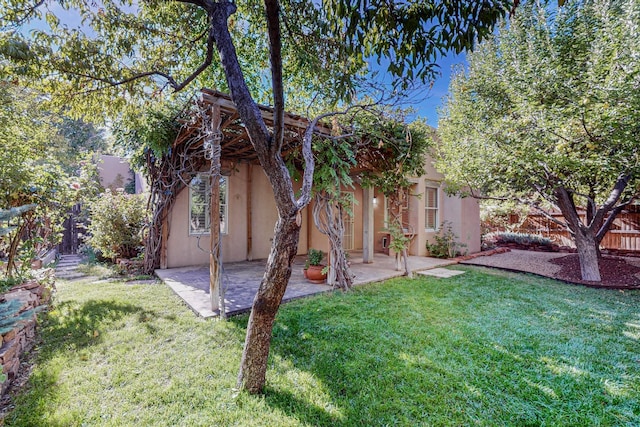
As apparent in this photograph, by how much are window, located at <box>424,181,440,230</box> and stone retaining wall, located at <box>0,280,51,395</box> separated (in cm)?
923

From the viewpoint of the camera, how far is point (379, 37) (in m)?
2.68

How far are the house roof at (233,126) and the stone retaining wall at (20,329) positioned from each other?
3.11 m

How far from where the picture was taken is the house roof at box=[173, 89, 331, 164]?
13.3 ft

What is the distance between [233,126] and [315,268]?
10.6 feet

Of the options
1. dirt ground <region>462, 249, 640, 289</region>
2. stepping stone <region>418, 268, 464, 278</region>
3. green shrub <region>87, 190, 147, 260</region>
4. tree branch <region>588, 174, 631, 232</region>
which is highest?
tree branch <region>588, 174, 631, 232</region>

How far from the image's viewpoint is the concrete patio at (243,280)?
4379mm

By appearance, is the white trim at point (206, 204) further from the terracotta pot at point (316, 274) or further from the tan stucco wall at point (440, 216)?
the tan stucco wall at point (440, 216)

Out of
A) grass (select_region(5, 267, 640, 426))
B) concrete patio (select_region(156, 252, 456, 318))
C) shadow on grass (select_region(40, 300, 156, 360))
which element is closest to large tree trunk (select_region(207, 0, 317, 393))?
grass (select_region(5, 267, 640, 426))

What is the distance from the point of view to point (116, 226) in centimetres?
707

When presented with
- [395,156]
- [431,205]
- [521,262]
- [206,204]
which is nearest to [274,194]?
[395,156]

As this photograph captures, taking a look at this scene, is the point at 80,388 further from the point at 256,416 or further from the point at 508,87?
the point at 508,87

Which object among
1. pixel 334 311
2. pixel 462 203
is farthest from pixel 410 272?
pixel 462 203

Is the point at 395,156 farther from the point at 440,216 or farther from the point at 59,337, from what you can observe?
the point at 59,337

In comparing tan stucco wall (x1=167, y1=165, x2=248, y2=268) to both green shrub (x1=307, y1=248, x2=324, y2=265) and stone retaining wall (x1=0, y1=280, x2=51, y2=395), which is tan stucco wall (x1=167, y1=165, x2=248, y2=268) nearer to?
green shrub (x1=307, y1=248, x2=324, y2=265)
